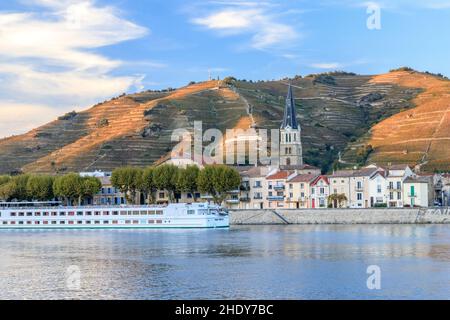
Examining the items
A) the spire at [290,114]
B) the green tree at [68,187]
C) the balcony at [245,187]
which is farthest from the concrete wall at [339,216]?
the spire at [290,114]

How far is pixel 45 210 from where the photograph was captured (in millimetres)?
94750

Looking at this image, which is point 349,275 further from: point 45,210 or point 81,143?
point 81,143

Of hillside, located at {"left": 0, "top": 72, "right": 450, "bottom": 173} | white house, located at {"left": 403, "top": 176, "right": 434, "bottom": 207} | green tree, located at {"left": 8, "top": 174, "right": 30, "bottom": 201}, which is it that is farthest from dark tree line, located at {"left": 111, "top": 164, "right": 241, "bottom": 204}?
hillside, located at {"left": 0, "top": 72, "right": 450, "bottom": 173}

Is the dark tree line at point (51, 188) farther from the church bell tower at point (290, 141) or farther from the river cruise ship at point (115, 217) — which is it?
the church bell tower at point (290, 141)

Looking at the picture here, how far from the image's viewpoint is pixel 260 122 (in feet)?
460

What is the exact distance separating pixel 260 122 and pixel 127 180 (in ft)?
139

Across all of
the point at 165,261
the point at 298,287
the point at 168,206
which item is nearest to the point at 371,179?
the point at 168,206

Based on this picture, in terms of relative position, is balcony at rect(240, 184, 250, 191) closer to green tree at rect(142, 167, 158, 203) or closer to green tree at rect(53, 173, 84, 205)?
green tree at rect(142, 167, 158, 203)

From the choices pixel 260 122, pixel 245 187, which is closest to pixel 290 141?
pixel 260 122

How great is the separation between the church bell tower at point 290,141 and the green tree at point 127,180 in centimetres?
2610

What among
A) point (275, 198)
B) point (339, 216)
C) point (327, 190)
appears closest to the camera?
point (339, 216)

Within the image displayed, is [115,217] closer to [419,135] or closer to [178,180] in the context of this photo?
[178,180]

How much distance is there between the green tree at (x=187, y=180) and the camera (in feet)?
320
